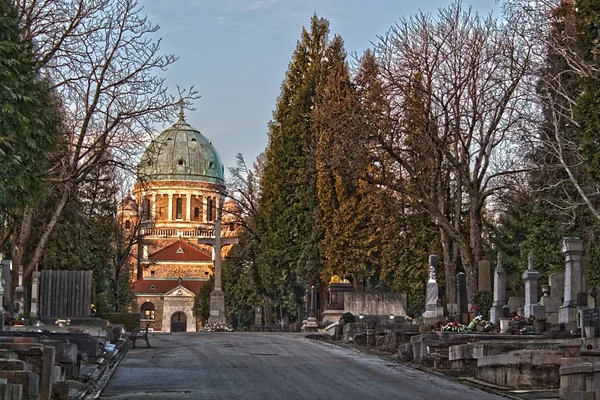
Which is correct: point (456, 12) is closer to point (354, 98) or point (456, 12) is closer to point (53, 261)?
point (354, 98)

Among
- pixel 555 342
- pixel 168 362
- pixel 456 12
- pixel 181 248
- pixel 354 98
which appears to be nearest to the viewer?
pixel 555 342

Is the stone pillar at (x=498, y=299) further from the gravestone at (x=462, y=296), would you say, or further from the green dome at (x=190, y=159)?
the green dome at (x=190, y=159)

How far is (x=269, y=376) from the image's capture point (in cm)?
1947

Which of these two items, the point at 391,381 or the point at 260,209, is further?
the point at 260,209

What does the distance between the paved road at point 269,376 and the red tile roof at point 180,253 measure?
101382mm

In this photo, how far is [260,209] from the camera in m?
58.8

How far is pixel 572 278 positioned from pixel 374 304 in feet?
49.1

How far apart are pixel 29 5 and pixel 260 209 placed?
108 ft

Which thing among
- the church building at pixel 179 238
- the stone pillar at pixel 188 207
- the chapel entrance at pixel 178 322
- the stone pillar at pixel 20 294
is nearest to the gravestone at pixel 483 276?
the stone pillar at pixel 20 294

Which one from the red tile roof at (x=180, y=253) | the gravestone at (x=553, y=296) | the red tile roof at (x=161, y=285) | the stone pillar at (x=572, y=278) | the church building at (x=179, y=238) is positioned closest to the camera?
the stone pillar at (x=572, y=278)

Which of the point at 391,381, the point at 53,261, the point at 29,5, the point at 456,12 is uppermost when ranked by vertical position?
the point at 456,12

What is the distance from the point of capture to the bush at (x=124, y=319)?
44188mm

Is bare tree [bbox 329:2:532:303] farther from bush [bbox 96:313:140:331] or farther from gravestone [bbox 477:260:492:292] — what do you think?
bush [bbox 96:313:140:331]

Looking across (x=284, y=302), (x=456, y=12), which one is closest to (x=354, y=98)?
(x=456, y=12)
